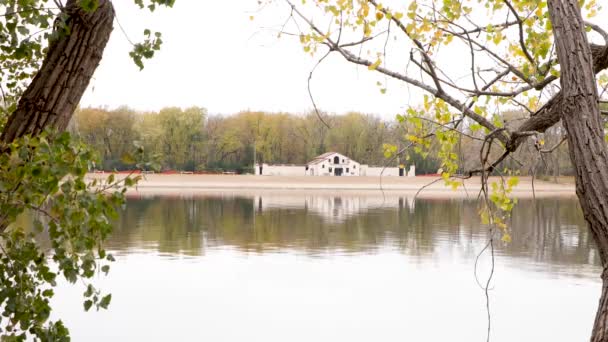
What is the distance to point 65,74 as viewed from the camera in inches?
113

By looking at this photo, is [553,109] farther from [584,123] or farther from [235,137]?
[235,137]

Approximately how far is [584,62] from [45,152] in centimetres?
213

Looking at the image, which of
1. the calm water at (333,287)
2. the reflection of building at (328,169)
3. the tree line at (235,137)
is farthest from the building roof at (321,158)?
the calm water at (333,287)

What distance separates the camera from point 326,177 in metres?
85.1

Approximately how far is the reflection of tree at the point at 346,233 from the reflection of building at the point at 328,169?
179 ft

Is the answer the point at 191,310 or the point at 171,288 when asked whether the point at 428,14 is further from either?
the point at 171,288

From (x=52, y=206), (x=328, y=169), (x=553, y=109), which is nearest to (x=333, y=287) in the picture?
(x=553, y=109)

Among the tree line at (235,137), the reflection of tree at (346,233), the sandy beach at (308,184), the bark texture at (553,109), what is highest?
the tree line at (235,137)

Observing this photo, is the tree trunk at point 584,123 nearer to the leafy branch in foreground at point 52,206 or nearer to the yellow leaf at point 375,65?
the yellow leaf at point 375,65

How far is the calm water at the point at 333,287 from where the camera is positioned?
493 inches

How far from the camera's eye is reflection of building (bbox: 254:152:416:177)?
89688 mm

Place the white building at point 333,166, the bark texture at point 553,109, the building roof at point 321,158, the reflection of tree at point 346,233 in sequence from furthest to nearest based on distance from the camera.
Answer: the building roof at point 321,158, the white building at point 333,166, the reflection of tree at point 346,233, the bark texture at point 553,109

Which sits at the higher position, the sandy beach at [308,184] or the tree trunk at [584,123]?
the tree trunk at [584,123]

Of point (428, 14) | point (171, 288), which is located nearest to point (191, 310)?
point (171, 288)
